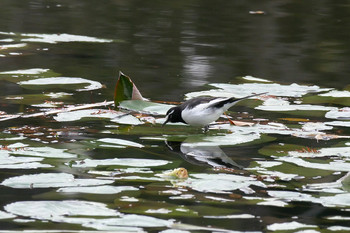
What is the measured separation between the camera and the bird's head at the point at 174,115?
4355 millimetres

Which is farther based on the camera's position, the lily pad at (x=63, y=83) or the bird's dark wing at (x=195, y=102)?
the lily pad at (x=63, y=83)

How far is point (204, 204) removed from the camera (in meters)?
2.91

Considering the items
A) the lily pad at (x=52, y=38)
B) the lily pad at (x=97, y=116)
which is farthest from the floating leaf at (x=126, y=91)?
the lily pad at (x=52, y=38)

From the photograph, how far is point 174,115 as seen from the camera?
4367 millimetres

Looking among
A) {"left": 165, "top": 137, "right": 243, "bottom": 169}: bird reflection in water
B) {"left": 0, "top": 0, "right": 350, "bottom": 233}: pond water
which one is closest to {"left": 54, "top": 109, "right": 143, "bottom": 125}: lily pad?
{"left": 0, "top": 0, "right": 350, "bottom": 233}: pond water

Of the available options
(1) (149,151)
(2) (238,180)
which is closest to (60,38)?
(1) (149,151)

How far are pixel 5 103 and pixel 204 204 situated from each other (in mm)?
2304

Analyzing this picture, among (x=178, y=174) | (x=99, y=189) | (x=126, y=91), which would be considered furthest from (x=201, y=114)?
(x=99, y=189)

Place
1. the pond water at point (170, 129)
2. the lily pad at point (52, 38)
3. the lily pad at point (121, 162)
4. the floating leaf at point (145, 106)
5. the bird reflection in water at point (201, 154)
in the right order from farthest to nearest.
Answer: the lily pad at point (52, 38), the floating leaf at point (145, 106), the bird reflection in water at point (201, 154), the lily pad at point (121, 162), the pond water at point (170, 129)

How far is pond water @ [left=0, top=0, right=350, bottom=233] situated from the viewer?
2.82m

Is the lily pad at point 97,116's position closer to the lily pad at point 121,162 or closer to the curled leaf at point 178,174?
the lily pad at point 121,162

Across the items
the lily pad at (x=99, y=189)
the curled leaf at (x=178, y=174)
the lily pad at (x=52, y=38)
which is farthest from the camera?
the lily pad at (x=52, y=38)

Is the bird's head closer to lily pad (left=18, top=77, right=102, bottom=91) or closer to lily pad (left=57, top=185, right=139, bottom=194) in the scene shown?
lily pad (left=18, top=77, right=102, bottom=91)

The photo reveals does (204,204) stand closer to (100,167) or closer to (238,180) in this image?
(238,180)
